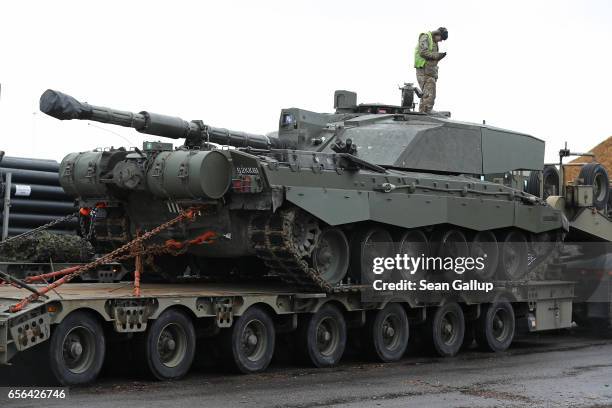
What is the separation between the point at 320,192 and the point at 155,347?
11.6 ft

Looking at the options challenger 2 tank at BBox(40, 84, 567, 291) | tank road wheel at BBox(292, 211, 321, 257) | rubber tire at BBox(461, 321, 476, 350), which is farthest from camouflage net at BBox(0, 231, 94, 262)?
rubber tire at BBox(461, 321, 476, 350)

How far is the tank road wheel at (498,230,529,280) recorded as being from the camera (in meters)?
19.8

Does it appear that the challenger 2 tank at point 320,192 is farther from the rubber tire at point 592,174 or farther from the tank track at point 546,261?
Result: the rubber tire at point 592,174

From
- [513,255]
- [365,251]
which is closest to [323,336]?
[365,251]

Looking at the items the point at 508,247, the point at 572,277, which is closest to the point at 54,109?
the point at 508,247

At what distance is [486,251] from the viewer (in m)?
19.3

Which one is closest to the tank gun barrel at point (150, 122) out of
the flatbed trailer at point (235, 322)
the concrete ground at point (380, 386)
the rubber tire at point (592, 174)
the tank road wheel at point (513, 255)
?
the flatbed trailer at point (235, 322)

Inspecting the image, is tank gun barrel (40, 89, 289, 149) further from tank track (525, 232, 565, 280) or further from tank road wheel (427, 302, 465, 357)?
tank track (525, 232, 565, 280)

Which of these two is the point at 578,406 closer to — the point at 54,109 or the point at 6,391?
the point at 6,391

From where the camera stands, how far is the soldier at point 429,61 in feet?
72.9

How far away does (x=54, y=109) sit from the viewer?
1472 cm

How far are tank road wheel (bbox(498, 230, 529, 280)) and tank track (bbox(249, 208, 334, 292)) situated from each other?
4859mm

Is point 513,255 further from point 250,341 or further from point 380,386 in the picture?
point 380,386

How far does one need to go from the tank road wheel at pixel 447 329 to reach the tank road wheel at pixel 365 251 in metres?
1.94
